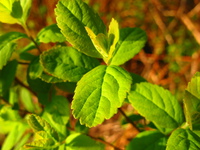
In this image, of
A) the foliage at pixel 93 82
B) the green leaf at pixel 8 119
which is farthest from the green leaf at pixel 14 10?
the green leaf at pixel 8 119

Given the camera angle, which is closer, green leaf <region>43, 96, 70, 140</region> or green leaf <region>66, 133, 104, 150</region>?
green leaf <region>66, 133, 104, 150</region>

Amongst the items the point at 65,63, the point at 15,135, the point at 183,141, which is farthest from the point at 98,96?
the point at 15,135

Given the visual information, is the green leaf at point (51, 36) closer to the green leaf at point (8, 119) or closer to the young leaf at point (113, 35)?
the young leaf at point (113, 35)

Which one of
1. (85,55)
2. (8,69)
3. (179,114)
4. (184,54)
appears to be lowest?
(184,54)

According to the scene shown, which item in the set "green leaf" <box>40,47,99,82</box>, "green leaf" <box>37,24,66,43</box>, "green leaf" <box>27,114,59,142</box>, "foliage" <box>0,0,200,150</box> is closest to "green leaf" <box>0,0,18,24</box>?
"foliage" <box>0,0,200,150</box>

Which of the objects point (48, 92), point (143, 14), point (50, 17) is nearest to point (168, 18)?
point (143, 14)

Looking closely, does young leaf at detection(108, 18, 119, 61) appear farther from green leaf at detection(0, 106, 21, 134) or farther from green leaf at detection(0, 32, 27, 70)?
green leaf at detection(0, 106, 21, 134)

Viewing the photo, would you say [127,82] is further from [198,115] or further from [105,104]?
[198,115]
